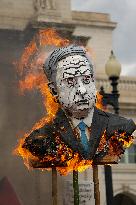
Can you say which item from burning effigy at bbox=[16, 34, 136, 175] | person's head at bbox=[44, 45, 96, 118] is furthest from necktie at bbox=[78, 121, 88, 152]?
person's head at bbox=[44, 45, 96, 118]

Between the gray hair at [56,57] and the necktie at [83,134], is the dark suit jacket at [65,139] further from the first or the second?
the gray hair at [56,57]

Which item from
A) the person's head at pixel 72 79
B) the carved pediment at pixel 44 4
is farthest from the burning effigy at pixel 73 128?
the carved pediment at pixel 44 4

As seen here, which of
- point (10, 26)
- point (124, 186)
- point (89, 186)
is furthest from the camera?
point (124, 186)

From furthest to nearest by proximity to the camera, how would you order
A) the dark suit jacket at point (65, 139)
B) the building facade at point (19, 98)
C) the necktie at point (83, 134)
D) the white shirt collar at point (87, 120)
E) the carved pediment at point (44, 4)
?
the carved pediment at point (44, 4) → the building facade at point (19, 98) → the white shirt collar at point (87, 120) → the necktie at point (83, 134) → the dark suit jacket at point (65, 139)

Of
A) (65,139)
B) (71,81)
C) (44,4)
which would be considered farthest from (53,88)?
(44,4)

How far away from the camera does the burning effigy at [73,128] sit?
28.3 ft

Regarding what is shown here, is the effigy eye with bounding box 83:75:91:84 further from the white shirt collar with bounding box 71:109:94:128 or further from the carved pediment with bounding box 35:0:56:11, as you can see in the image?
the carved pediment with bounding box 35:0:56:11

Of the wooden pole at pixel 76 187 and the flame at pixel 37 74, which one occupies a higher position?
the flame at pixel 37 74

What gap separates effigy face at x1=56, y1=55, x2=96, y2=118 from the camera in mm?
8633

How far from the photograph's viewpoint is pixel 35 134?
342 inches

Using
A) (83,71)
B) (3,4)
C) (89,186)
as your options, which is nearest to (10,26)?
(3,4)

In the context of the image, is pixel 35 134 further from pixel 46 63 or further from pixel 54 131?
pixel 46 63

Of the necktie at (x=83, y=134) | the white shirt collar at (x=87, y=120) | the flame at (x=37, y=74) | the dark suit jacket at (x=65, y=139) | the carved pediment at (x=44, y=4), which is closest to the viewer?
the dark suit jacket at (x=65, y=139)

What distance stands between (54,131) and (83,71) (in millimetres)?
888
